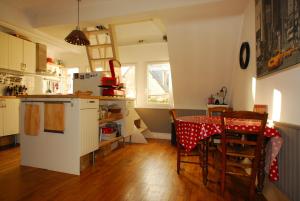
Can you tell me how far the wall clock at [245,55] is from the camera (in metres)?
2.68

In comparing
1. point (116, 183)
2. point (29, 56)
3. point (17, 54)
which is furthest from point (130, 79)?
point (116, 183)

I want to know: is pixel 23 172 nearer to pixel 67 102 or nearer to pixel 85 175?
pixel 85 175

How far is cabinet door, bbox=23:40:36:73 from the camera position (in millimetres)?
3951

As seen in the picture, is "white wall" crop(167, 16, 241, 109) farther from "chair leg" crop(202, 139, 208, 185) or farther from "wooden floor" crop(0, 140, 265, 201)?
"chair leg" crop(202, 139, 208, 185)

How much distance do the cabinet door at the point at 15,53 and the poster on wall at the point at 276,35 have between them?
164 inches

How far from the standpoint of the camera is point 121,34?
168 inches

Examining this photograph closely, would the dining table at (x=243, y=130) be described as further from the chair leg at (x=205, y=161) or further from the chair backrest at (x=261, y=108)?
the chair backrest at (x=261, y=108)

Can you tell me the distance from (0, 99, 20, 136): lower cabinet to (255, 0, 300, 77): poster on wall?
164 inches

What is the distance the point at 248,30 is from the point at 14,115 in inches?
170

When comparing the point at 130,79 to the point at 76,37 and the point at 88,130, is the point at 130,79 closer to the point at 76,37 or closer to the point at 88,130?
the point at 76,37

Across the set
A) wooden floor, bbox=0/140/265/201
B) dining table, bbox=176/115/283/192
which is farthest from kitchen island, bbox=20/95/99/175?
dining table, bbox=176/115/283/192

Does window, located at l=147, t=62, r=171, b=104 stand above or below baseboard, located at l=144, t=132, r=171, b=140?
above

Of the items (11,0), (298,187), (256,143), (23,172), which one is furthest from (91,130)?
(11,0)

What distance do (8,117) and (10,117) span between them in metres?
0.04
